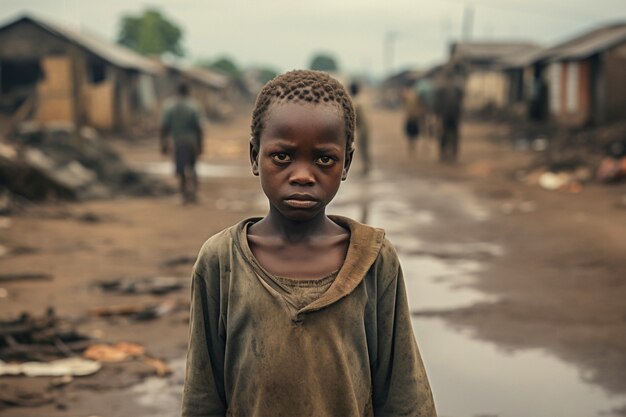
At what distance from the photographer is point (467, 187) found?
47.8ft

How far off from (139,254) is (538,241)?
14.7 feet

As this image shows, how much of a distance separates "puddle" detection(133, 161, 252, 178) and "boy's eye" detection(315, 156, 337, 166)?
15.1 metres

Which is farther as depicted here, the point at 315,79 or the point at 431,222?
the point at 431,222

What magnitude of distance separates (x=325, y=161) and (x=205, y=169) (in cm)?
1681

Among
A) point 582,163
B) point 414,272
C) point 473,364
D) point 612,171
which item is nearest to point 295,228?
point 473,364

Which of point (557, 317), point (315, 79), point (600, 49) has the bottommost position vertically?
point (557, 317)

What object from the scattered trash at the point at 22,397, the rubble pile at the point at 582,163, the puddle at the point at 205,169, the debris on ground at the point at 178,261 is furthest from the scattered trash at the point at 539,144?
the scattered trash at the point at 22,397

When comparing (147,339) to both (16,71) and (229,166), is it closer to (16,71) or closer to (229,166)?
(229,166)

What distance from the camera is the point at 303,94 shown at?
72.8 inches

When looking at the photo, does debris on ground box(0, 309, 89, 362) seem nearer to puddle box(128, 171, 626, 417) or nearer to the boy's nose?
puddle box(128, 171, 626, 417)

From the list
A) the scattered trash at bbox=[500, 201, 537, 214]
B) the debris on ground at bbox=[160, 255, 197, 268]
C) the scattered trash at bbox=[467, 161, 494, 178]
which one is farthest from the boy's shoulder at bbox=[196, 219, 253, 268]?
the scattered trash at bbox=[467, 161, 494, 178]

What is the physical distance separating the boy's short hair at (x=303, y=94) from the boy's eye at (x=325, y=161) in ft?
0.34

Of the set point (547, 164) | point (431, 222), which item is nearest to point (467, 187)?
point (547, 164)

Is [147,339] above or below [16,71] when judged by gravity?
below
